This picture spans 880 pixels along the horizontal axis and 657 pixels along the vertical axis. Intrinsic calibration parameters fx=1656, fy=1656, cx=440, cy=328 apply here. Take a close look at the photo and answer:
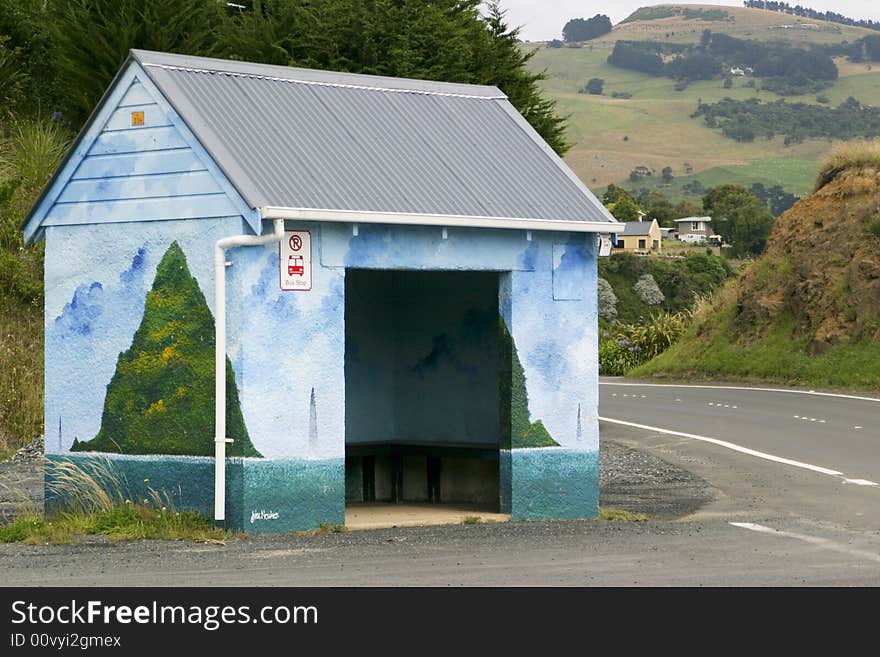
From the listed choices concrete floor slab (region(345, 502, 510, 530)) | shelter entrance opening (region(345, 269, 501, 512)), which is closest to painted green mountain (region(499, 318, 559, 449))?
concrete floor slab (region(345, 502, 510, 530))

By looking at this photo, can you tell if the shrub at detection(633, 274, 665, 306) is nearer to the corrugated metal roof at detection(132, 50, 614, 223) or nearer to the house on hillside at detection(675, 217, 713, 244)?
the house on hillside at detection(675, 217, 713, 244)

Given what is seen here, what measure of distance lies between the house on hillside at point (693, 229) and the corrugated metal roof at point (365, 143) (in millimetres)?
115582

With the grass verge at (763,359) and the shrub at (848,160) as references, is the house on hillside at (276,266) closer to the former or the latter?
the grass verge at (763,359)

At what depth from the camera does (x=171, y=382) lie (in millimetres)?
14438

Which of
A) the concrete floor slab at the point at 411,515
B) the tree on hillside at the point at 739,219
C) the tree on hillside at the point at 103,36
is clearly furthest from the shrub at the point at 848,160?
the tree on hillside at the point at 739,219

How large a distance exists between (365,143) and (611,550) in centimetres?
477

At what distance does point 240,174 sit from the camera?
13922 mm

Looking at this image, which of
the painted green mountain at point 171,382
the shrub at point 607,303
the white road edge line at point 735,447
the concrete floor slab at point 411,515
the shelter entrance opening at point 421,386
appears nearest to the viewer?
the painted green mountain at point 171,382

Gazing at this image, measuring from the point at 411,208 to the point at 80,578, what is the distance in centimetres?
494

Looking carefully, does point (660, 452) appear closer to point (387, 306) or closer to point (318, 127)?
point (387, 306)

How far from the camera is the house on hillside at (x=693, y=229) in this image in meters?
132

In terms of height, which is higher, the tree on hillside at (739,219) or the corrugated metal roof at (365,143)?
the tree on hillside at (739,219)

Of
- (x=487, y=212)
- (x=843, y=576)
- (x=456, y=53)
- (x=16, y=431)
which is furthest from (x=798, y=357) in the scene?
(x=843, y=576)
